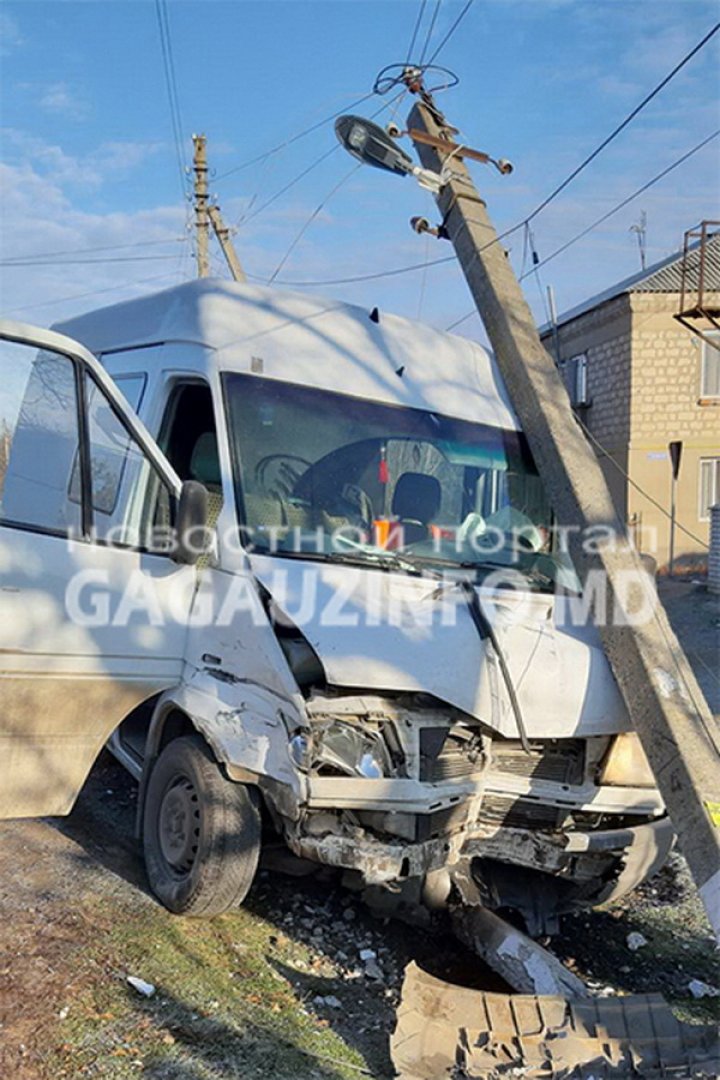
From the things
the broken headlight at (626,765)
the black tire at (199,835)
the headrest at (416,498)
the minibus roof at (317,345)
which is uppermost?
the minibus roof at (317,345)

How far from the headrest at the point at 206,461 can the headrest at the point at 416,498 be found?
0.92m

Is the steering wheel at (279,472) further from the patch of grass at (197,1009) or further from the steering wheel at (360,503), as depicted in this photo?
the patch of grass at (197,1009)

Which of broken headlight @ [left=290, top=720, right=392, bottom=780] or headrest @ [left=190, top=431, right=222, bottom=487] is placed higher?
headrest @ [left=190, top=431, right=222, bottom=487]

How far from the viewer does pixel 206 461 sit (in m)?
4.71

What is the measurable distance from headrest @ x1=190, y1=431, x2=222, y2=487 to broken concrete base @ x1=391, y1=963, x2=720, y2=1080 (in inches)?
100

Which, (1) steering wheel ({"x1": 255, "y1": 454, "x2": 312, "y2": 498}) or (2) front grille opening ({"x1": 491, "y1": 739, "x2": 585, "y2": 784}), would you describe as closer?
(2) front grille opening ({"x1": 491, "y1": 739, "x2": 585, "y2": 784})

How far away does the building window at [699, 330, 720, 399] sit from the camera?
20.7 m

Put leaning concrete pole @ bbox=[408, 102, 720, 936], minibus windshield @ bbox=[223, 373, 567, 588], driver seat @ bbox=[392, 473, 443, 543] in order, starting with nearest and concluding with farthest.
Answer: leaning concrete pole @ bbox=[408, 102, 720, 936] → minibus windshield @ bbox=[223, 373, 567, 588] → driver seat @ bbox=[392, 473, 443, 543]

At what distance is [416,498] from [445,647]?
1.19m

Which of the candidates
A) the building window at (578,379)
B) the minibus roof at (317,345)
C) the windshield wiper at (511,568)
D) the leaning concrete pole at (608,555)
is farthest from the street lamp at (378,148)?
the building window at (578,379)

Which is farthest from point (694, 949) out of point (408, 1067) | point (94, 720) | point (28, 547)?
point (28, 547)

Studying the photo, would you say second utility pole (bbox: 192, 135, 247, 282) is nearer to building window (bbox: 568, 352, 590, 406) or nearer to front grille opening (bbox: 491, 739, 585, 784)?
building window (bbox: 568, 352, 590, 406)

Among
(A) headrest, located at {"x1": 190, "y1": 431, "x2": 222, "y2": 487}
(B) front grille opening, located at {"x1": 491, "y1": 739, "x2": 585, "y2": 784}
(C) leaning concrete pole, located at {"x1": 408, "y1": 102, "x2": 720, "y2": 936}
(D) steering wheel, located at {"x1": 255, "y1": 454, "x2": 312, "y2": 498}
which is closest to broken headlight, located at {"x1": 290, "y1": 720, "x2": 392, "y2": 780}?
(B) front grille opening, located at {"x1": 491, "y1": 739, "x2": 585, "y2": 784}

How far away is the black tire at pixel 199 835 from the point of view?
13.0 feet
